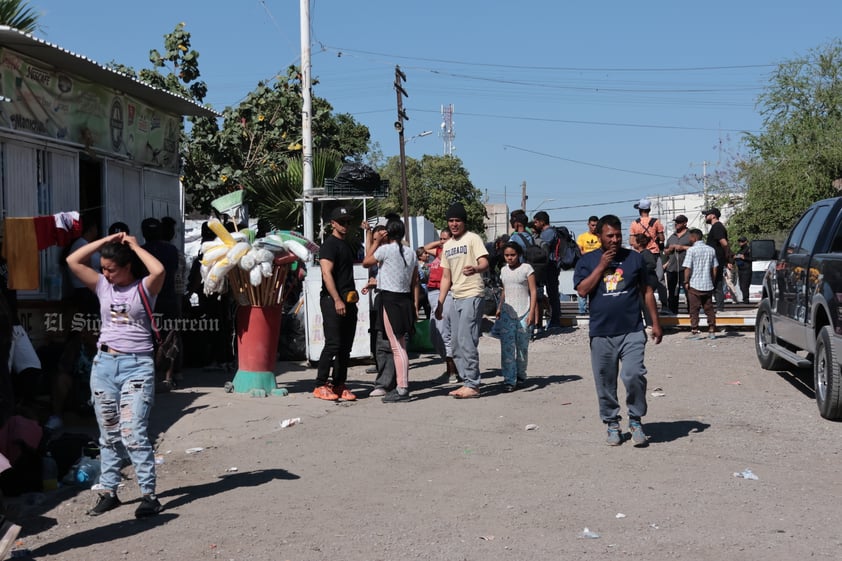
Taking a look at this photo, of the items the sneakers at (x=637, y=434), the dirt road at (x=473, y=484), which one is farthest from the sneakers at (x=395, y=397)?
the sneakers at (x=637, y=434)

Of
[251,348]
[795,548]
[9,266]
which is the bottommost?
[795,548]

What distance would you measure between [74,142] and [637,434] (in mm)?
7174

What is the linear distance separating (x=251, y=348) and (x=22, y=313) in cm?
235

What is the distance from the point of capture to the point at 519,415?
31.3 ft

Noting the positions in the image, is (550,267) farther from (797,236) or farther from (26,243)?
(26,243)

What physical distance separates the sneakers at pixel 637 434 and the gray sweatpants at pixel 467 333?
267 centimetres

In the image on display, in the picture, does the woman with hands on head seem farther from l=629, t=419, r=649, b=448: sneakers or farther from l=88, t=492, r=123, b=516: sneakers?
l=629, t=419, r=649, b=448: sneakers

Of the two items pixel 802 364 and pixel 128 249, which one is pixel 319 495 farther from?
pixel 802 364

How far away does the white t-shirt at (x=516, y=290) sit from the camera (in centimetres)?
1103

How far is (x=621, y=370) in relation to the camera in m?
7.99

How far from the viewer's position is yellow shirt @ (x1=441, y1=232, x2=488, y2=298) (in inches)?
410

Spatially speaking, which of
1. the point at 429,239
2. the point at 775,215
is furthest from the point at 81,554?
the point at 775,215

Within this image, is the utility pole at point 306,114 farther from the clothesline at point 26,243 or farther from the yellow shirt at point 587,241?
the clothesline at point 26,243

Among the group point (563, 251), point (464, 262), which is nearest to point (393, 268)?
point (464, 262)
